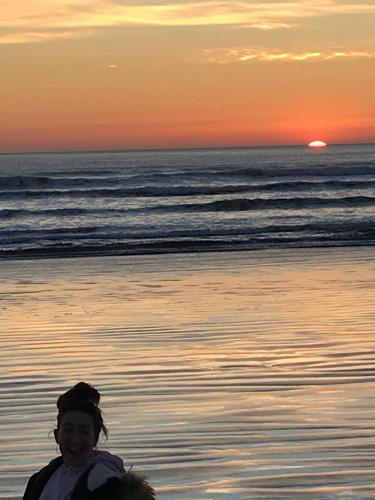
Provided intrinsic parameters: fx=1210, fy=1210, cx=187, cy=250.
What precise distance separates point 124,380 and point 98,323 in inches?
136

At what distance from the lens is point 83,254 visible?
23141 millimetres

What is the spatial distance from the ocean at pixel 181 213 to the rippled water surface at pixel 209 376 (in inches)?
328

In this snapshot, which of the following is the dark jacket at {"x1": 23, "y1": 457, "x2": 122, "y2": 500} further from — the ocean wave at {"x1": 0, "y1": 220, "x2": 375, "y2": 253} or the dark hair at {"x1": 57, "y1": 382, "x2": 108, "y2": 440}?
the ocean wave at {"x1": 0, "y1": 220, "x2": 375, "y2": 253}

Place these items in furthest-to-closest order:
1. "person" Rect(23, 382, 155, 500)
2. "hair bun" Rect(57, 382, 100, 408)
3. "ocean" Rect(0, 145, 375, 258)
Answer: "ocean" Rect(0, 145, 375, 258)
"hair bun" Rect(57, 382, 100, 408)
"person" Rect(23, 382, 155, 500)

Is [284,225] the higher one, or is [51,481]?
[51,481]

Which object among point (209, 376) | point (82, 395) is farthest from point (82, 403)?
point (209, 376)

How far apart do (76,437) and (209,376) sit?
19.4 ft

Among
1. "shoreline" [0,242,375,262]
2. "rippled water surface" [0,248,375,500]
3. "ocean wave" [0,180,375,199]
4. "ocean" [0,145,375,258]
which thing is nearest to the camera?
"rippled water surface" [0,248,375,500]

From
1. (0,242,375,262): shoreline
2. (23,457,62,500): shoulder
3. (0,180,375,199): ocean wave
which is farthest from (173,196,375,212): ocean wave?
(23,457,62,500): shoulder

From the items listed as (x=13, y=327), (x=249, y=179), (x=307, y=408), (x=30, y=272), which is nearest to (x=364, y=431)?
(x=307, y=408)

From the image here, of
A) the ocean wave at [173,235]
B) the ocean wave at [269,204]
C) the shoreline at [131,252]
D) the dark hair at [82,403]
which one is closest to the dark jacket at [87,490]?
the dark hair at [82,403]

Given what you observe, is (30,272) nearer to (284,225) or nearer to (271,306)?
(271,306)

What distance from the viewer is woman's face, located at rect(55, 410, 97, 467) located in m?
3.65

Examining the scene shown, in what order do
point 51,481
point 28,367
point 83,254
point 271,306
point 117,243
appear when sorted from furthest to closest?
point 117,243, point 83,254, point 271,306, point 28,367, point 51,481
